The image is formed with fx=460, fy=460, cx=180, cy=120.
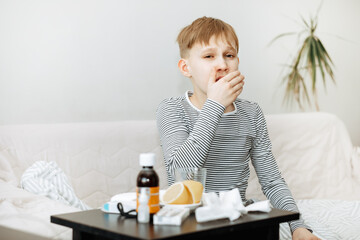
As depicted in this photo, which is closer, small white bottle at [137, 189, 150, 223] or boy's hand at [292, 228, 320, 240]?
small white bottle at [137, 189, 150, 223]

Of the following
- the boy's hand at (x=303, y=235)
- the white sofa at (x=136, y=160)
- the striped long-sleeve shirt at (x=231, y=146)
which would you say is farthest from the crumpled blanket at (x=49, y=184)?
the boy's hand at (x=303, y=235)

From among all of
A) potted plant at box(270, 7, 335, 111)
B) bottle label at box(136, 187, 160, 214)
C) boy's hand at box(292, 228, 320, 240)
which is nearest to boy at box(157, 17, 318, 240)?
boy's hand at box(292, 228, 320, 240)

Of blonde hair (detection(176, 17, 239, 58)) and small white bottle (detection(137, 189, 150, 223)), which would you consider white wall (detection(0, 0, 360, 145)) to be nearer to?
blonde hair (detection(176, 17, 239, 58))

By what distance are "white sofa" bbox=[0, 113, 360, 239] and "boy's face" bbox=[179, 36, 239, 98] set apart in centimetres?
55

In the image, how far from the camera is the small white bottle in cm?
87

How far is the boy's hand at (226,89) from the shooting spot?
1.25 m

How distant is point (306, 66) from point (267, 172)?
4.83 feet

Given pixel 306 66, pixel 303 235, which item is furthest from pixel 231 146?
pixel 306 66

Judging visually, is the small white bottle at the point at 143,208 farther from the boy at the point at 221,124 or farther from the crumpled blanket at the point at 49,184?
the crumpled blanket at the point at 49,184

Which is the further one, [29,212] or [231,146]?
[231,146]

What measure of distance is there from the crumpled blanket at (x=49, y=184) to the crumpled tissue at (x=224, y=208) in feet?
1.80

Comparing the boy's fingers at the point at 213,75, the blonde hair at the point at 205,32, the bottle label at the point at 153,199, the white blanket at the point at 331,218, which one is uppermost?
the blonde hair at the point at 205,32

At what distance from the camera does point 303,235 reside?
1202 mm

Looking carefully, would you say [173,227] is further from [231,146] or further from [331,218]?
[331,218]
